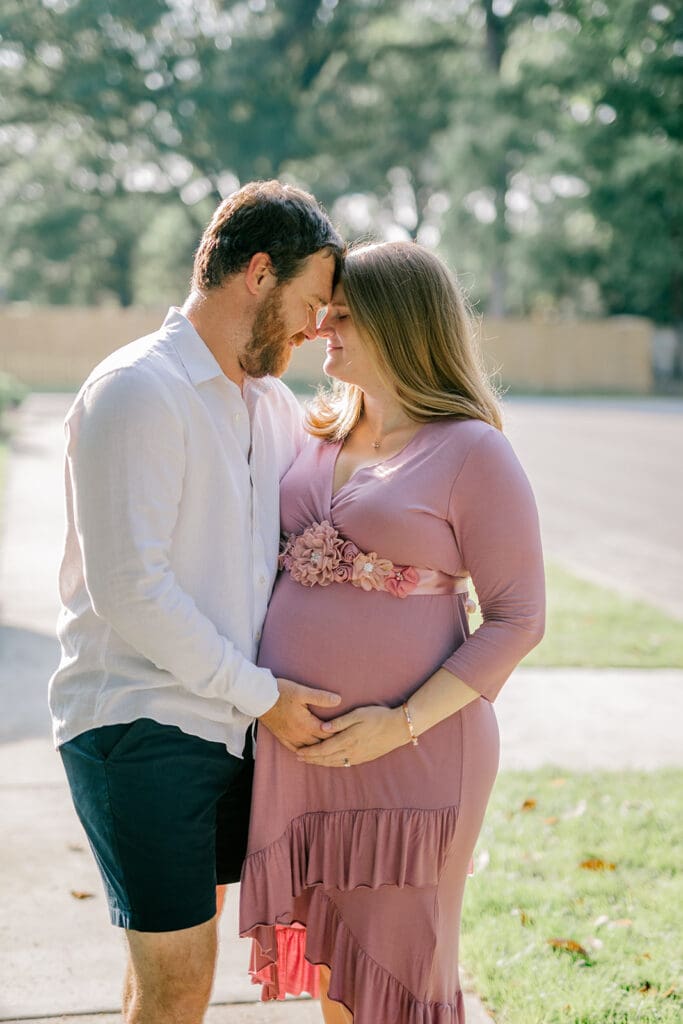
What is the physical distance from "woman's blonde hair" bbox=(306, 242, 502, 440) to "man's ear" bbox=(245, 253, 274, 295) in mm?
232

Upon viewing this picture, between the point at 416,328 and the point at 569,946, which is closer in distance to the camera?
the point at 416,328

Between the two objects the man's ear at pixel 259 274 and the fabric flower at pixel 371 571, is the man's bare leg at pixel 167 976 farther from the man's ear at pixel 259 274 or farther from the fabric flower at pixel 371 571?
the man's ear at pixel 259 274

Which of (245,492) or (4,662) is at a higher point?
(245,492)

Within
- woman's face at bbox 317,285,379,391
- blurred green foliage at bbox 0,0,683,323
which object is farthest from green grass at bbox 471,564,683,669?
blurred green foliage at bbox 0,0,683,323

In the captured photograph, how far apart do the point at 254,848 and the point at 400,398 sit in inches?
40.4

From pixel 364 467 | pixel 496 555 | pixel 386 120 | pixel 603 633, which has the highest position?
pixel 386 120

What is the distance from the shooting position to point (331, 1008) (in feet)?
8.82

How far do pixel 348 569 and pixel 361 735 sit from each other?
1.15 feet

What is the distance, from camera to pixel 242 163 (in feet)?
112

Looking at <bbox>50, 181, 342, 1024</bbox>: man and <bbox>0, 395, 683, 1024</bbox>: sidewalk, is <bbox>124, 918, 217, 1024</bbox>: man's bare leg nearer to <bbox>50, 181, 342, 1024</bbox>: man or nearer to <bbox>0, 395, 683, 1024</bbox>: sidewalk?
<bbox>50, 181, 342, 1024</bbox>: man

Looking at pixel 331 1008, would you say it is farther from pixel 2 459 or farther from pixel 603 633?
pixel 2 459

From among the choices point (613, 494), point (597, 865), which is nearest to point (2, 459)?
point (613, 494)

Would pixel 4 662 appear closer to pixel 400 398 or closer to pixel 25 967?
pixel 25 967

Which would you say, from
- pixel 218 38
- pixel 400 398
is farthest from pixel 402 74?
pixel 400 398
